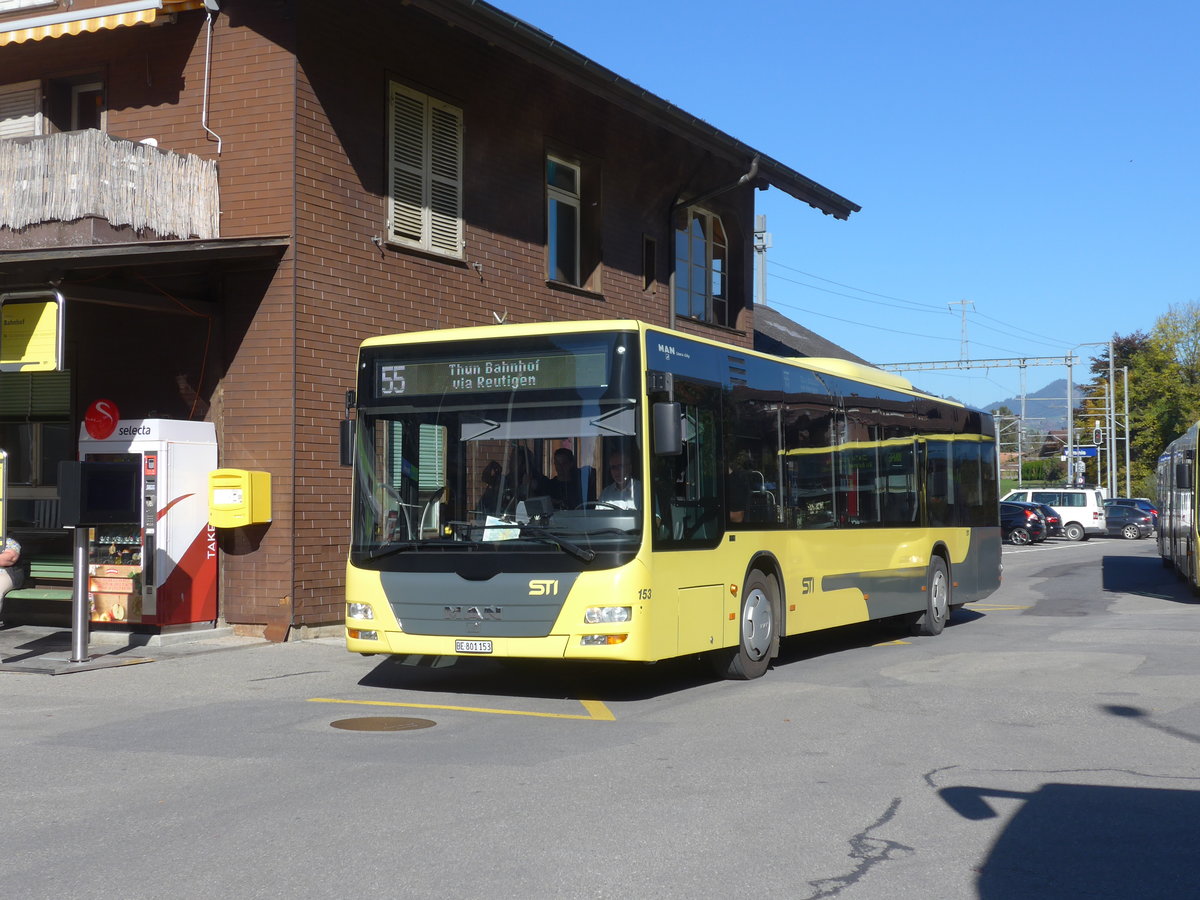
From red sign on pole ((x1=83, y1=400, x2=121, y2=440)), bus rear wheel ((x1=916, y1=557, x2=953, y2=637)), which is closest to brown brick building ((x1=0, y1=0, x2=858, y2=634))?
red sign on pole ((x1=83, y1=400, x2=121, y2=440))

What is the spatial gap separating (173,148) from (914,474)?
948 centimetres

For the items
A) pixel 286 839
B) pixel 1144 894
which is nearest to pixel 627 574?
Answer: pixel 286 839

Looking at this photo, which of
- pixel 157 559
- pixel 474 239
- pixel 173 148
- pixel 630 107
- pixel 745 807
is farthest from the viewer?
pixel 630 107

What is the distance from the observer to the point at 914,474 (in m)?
16.3

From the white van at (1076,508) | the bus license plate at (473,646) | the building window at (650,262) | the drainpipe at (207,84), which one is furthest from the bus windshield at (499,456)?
the white van at (1076,508)

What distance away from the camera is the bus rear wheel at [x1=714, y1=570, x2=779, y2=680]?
1165 centimetres

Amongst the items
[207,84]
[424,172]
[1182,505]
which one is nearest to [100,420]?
[207,84]

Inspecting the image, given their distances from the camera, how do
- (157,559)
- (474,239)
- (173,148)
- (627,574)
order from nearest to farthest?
(627,574) < (157,559) < (173,148) < (474,239)

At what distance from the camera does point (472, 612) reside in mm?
10258

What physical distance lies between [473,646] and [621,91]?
36.9 feet

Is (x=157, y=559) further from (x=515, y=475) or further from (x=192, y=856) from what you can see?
(x=192, y=856)

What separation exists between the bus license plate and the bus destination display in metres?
1.93

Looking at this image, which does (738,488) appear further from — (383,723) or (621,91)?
(621,91)

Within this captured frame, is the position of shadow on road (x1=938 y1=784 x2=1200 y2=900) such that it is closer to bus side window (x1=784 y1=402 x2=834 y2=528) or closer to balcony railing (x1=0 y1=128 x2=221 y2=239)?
bus side window (x1=784 y1=402 x2=834 y2=528)
